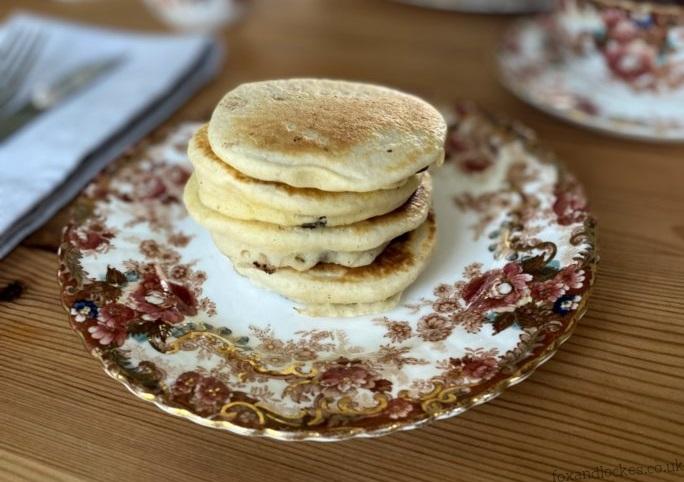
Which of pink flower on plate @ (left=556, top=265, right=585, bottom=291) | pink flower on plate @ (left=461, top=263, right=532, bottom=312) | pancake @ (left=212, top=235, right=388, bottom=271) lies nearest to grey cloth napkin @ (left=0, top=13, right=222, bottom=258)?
pancake @ (left=212, top=235, right=388, bottom=271)

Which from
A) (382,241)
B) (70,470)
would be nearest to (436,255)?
(382,241)

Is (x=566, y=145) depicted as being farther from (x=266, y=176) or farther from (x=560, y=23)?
(x=266, y=176)

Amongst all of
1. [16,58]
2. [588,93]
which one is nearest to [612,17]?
[588,93]

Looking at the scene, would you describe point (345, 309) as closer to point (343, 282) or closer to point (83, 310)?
point (343, 282)

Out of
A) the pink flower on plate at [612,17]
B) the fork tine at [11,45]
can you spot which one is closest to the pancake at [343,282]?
the pink flower on plate at [612,17]

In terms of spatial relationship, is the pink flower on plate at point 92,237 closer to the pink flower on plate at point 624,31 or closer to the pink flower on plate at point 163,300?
the pink flower on plate at point 163,300

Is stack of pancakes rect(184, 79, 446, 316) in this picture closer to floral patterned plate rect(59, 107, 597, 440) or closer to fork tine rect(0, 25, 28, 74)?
floral patterned plate rect(59, 107, 597, 440)
